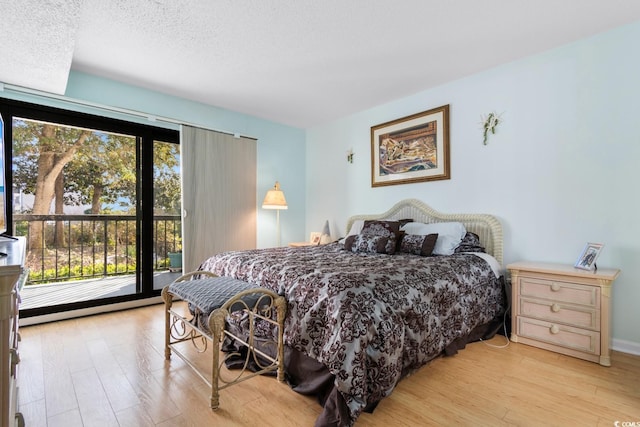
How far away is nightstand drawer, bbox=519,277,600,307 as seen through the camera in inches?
83.0

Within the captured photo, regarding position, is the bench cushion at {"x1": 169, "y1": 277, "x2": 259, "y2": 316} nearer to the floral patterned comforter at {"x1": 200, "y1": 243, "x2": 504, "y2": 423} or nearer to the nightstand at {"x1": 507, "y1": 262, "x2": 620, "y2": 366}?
the floral patterned comforter at {"x1": 200, "y1": 243, "x2": 504, "y2": 423}

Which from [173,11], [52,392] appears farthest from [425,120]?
[52,392]

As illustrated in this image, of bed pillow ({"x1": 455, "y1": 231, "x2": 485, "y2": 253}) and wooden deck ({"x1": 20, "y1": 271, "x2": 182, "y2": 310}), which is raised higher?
bed pillow ({"x1": 455, "y1": 231, "x2": 485, "y2": 253})

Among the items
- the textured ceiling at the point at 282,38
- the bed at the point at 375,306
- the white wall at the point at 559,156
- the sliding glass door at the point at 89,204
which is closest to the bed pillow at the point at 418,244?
the bed at the point at 375,306

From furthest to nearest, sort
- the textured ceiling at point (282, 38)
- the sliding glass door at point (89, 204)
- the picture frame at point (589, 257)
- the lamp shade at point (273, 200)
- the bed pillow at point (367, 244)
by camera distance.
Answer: the lamp shade at point (273, 200)
the sliding glass door at point (89, 204)
the bed pillow at point (367, 244)
the picture frame at point (589, 257)
the textured ceiling at point (282, 38)

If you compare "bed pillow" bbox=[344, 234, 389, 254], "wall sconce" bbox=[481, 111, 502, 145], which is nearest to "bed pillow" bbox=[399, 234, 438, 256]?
"bed pillow" bbox=[344, 234, 389, 254]

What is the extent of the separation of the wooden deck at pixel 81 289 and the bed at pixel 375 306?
159 centimetres

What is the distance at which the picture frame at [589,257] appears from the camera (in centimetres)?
221

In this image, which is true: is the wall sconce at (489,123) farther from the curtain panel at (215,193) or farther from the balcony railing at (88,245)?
the balcony railing at (88,245)

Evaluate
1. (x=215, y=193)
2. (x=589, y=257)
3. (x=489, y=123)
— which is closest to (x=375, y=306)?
(x=589, y=257)

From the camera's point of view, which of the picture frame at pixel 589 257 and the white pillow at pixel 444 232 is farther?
the white pillow at pixel 444 232

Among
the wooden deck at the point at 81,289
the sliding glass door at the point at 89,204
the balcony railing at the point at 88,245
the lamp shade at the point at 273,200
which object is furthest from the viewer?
the lamp shade at the point at 273,200

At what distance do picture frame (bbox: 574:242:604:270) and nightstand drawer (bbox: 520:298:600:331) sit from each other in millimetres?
306

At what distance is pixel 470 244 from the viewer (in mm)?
2793
